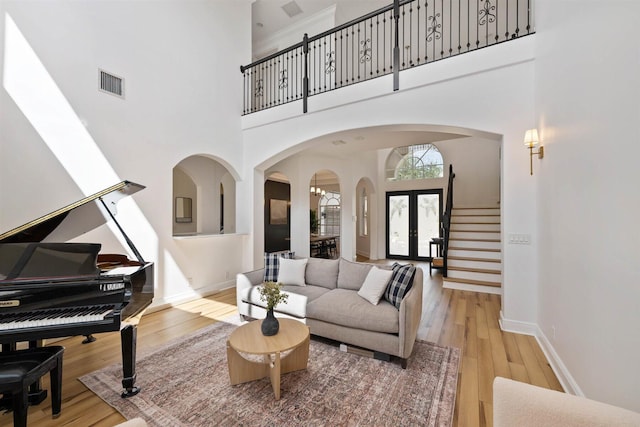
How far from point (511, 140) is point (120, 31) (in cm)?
531

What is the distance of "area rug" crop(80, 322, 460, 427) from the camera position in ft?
6.35

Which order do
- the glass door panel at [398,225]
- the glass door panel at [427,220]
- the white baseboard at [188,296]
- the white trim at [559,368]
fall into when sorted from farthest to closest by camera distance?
1. the glass door panel at [398,225]
2. the glass door panel at [427,220]
3. the white baseboard at [188,296]
4. the white trim at [559,368]

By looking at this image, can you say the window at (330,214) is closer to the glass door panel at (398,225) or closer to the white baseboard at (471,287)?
the glass door panel at (398,225)

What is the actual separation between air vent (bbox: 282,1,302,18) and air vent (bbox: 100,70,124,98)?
4.00 m

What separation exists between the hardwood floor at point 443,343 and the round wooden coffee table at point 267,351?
0.85 meters

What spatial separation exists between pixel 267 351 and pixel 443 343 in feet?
6.79

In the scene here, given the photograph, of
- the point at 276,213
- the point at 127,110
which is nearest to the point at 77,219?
the point at 127,110

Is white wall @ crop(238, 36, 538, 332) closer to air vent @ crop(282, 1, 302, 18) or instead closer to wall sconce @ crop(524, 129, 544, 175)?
wall sconce @ crop(524, 129, 544, 175)

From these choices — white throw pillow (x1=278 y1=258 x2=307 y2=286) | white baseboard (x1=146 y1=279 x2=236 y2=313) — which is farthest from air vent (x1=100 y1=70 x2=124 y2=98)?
white throw pillow (x1=278 y1=258 x2=307 y2=286)

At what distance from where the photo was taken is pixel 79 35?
3.42 meters

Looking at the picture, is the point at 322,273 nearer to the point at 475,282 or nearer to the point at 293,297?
the point at 293,297

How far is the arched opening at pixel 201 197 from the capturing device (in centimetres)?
630

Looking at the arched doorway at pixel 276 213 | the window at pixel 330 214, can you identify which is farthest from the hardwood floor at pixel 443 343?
the window at pixel 330 214

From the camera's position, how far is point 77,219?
2531mm
